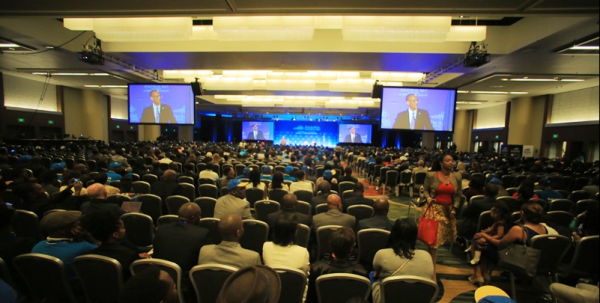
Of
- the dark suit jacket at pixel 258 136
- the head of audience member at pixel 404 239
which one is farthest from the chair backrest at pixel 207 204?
the dark suit jacket at pixel 258 136

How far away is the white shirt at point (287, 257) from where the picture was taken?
2.69 metres

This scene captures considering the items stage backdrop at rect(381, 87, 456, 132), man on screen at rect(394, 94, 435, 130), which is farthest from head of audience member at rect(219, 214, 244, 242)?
man on screen at rect(394, 94, 435, 130)

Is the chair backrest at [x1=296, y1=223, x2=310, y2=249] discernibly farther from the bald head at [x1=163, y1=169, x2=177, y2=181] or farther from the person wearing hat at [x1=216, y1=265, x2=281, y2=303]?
the bald head at [x1=163, y1=169, x2=177, y2=181]

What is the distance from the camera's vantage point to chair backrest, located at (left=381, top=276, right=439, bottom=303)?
2186 mm

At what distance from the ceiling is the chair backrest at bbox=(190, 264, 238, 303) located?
3.03 m

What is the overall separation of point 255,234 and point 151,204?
7.50 ft

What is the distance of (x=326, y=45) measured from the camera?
8.21m

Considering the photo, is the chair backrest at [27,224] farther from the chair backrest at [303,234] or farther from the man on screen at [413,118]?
the man on screen at [413,118]

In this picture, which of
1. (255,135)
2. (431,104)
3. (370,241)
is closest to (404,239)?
(370,241)

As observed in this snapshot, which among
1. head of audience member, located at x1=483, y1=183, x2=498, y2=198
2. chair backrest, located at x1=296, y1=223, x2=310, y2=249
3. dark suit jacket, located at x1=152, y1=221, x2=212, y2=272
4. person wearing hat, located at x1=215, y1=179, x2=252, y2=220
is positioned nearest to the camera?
dark suit jacket, located at x1=152, y1=221, x2=212, y2=272

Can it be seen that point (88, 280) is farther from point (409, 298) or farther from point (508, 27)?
point (508, 27)

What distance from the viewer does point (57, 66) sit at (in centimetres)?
1120

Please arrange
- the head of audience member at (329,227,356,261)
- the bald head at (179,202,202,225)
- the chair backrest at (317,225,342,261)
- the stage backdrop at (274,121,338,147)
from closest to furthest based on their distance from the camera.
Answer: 1. the head of audience member at (329,227,356,261)
2. the bald head at (179,202,202,225)
3. the chair backrest at (317,225,342,261)
4. the stage backdrop at (274,121,338,147)

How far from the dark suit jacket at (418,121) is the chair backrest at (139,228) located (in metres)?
7.70
